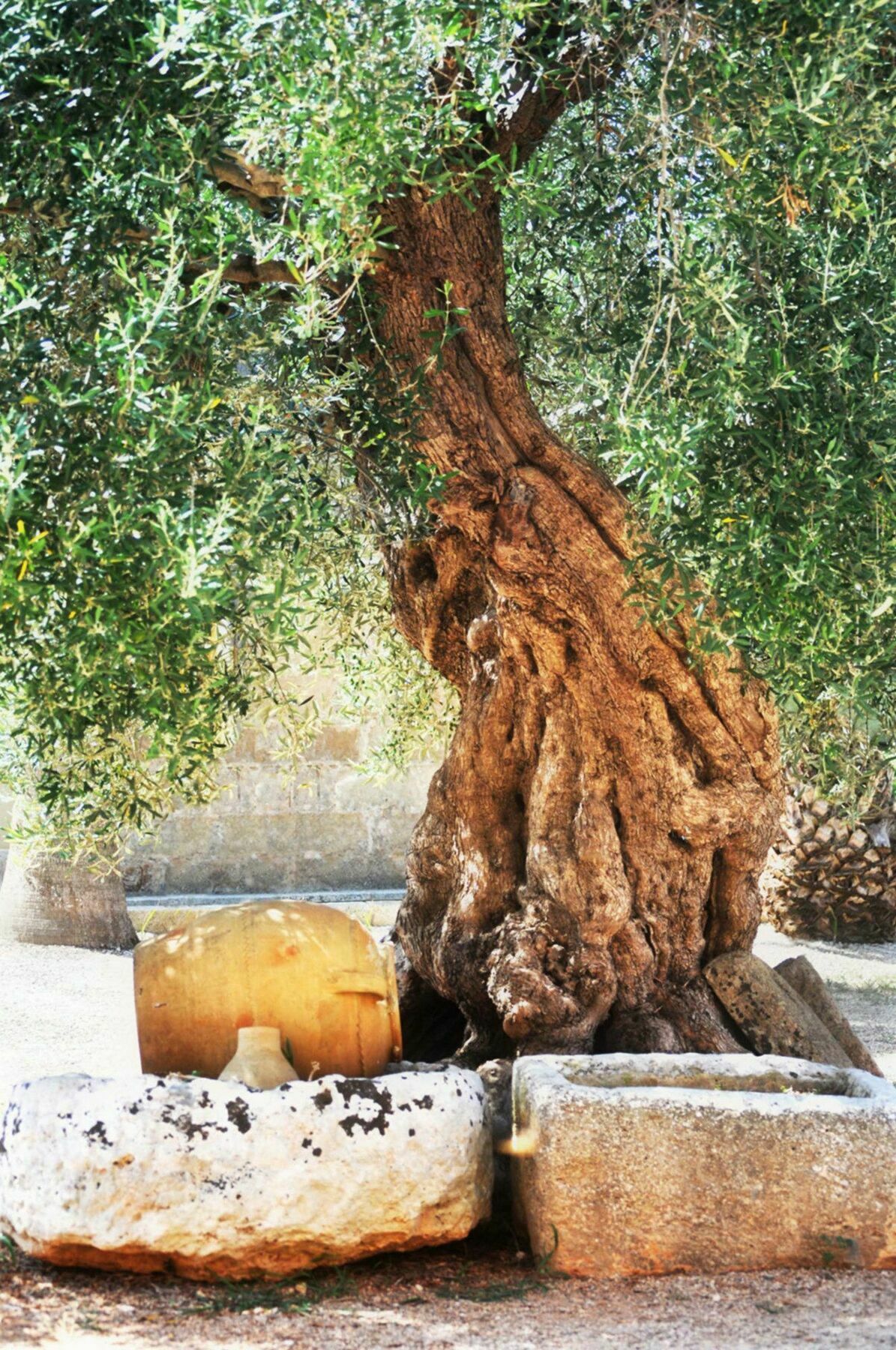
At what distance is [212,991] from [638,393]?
2319mm

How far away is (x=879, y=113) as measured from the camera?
13.0ft

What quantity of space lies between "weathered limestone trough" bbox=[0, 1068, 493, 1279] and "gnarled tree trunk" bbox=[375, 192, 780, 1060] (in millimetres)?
1286

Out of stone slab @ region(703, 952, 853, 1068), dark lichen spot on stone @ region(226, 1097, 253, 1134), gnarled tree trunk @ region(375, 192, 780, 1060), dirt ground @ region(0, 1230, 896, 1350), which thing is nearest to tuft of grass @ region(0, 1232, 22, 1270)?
dirt ground @ region(0, 1230, 896, 1350)

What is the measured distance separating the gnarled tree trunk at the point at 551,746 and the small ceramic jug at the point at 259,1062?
3.74ft

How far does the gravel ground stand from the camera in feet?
12.2

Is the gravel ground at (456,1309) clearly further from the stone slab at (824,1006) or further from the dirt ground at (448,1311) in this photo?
the stone slab at (824,1006)

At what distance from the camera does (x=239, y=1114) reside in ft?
13.5

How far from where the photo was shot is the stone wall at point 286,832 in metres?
12.8

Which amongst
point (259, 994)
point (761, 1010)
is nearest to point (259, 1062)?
point (259, 994)

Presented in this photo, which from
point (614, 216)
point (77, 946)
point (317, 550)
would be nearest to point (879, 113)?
point (614, 216)

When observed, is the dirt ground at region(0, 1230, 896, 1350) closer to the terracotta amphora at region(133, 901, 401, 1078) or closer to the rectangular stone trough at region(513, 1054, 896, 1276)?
the rectangular stone trough at region(513, 1054, 896, 1276)

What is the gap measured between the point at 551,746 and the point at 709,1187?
2.07 m

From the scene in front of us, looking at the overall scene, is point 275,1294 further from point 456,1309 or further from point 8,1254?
point 8,1254

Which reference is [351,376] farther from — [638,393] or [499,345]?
[638,393]
